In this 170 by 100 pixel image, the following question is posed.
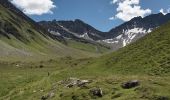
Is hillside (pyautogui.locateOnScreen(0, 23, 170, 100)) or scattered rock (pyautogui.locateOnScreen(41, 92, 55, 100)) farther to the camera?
scattered rock (pyautogui.locateOnScreen(41, 92, 55, 100))

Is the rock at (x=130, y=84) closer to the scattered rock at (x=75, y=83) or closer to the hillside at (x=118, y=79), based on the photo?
the hillside at (x=118, y=79)

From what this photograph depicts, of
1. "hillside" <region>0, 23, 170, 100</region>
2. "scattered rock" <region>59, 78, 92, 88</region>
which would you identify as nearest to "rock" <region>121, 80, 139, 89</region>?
"hillside" <region>0, 23, 170, 100</region>

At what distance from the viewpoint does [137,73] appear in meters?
59.0

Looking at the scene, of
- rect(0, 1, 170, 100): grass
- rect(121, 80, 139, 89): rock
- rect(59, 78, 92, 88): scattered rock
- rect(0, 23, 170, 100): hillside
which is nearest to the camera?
rect(0, 1, 170, 100): grass

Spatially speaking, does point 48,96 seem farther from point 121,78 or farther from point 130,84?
point 130,84

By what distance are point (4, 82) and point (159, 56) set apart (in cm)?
3516

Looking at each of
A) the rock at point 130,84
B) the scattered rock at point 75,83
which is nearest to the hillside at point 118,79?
the scattered rock at point 75,83

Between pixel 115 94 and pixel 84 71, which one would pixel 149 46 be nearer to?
pixel 84 71

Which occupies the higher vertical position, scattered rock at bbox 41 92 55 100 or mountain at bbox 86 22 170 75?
mountain at bbox 86 22 170 75

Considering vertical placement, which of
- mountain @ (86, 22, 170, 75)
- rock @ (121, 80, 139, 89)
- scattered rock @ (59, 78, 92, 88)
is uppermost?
mountain @ (86, 22, 170, 75)

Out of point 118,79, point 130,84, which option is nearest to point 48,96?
point 118,79

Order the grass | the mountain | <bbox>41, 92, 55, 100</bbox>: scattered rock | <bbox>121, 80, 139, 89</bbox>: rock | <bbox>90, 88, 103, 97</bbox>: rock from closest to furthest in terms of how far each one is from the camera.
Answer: the grass → <bbox>121, 80, 139, 89</bbox>: rock → <bbox>90, 88, 103, 97</bbox>: rock → <bbox>41, 92, 55, 100</bbox>: scattered rock → the mountain

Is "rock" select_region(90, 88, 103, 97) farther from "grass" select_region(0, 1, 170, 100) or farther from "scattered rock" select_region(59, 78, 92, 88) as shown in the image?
"scattered rock" select_region(59, 78, 92, 88)

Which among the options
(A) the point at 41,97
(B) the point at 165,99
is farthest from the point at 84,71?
(B) the point at 165,99
